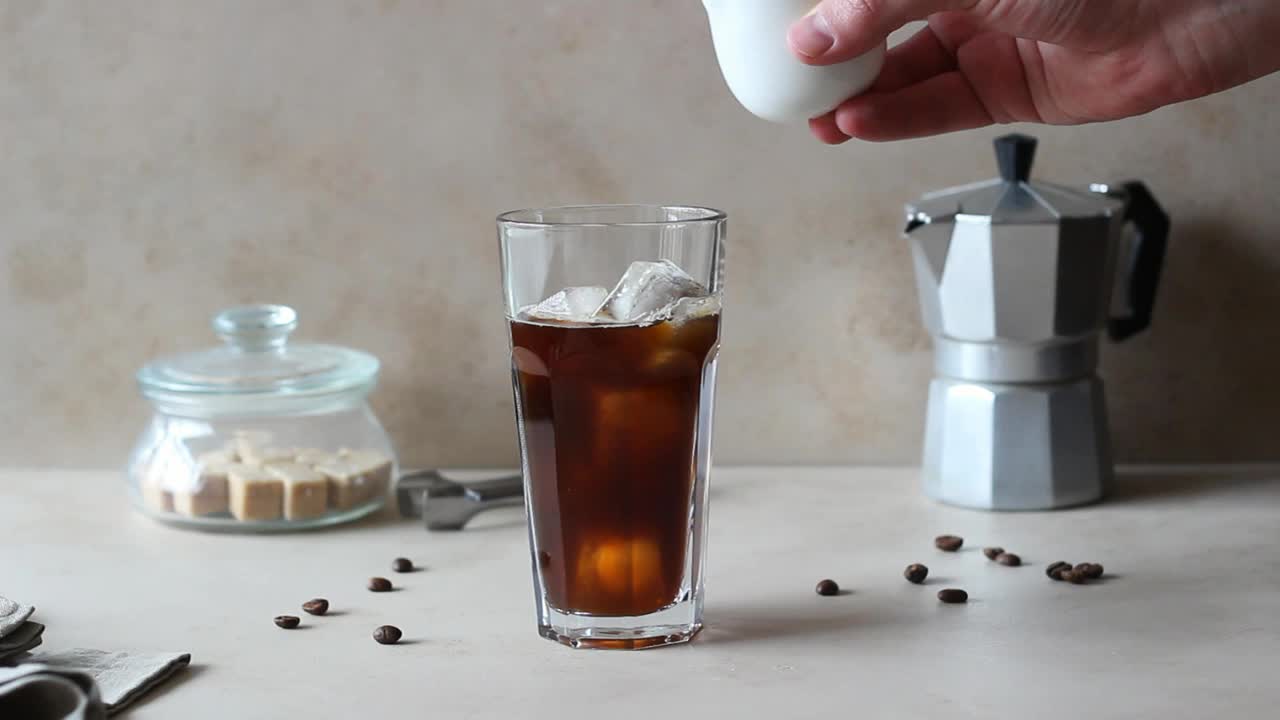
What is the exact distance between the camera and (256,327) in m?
1.31

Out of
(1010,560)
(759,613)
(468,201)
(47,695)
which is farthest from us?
(468,201)

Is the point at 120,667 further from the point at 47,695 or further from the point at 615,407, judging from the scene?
the point at 615,407

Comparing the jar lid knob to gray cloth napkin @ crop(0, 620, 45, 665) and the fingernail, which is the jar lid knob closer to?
gray cloth napkin @ crop(0, 620, 45, 665)

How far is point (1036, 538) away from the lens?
122cm

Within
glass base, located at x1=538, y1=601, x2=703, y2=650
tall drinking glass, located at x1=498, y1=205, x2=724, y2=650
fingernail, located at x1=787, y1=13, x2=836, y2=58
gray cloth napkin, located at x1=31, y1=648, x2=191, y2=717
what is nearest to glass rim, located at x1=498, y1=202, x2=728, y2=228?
tall drinking glass, located at x1=498, y1=205, x2=724, y2=650

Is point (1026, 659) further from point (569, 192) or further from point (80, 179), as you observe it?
point (80, 179)

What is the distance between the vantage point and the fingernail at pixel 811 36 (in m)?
0.91

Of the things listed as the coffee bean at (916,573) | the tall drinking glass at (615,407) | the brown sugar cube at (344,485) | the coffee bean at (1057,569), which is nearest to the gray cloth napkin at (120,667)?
the tall drinking glass at (615,407)

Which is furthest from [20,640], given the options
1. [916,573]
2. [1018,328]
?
[1018,328]

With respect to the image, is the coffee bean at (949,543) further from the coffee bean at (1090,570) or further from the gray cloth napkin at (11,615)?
the gray cloth napkin at (11,615)

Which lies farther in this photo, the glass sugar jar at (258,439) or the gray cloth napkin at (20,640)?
the glass sugar jar at (258,439)

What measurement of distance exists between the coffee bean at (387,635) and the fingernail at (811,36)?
49 centimetres

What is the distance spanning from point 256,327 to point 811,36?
649mm

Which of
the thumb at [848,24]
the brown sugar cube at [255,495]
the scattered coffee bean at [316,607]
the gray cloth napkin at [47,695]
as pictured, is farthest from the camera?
the brown sugar cube at [255,495]
